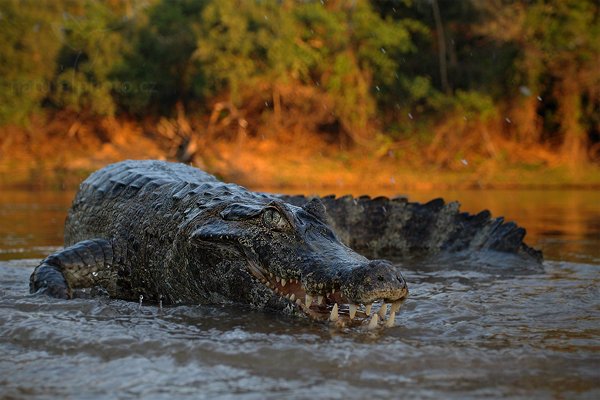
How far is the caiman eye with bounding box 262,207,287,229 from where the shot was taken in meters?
3.68

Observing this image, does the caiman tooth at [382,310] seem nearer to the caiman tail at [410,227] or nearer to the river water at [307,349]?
the river water at [307,349]

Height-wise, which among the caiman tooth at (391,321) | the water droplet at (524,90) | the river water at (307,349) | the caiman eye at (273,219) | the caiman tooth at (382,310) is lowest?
the river water at (307,349)

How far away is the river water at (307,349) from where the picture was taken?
2.46 metres

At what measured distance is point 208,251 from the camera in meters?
3.84

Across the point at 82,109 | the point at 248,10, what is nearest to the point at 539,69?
the point at 248,10

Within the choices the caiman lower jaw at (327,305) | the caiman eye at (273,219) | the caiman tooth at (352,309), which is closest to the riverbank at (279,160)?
the caiman eye at (273,219)

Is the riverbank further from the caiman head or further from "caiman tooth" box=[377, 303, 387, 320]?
"caiman tooth" box=[377, 303, 387, 320]

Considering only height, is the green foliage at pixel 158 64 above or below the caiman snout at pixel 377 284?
above

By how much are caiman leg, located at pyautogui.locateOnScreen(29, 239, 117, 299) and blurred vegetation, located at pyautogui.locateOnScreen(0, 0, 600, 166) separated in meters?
14.5

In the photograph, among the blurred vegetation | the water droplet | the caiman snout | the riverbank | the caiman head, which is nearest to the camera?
the caiman snout

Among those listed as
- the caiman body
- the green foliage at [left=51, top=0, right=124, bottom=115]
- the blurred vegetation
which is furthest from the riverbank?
the caiman body

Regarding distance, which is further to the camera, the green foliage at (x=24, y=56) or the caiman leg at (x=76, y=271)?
the green foliage at (x=24, y=56)

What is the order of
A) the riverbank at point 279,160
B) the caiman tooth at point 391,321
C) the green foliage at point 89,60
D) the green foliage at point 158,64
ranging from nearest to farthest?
the caiman tooth at point 391,321 < the riverbank at point 279,160 < the green foliage at point 89,60 < the green foliage at point 158,64

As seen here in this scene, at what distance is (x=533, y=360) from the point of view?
110 inches
